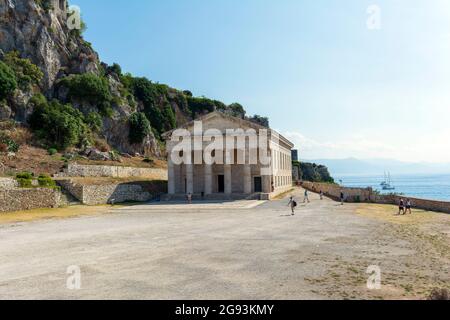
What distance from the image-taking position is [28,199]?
39.2 m

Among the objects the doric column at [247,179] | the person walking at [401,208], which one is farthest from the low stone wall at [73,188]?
the person walking at [401,208]

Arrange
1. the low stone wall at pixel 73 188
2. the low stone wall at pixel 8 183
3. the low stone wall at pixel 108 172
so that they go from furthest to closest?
the low stone wall at pixel 108 172 < the low stone wall at pixel 73 188 < the low stone wall at pixel 8 183

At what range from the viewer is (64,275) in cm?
1312

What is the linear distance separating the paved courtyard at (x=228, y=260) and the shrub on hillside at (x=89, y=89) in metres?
56.7

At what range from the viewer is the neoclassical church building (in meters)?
56.0

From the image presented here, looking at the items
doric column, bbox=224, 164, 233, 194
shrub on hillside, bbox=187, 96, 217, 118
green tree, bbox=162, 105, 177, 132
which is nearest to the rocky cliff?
green tree, bbox=162, 105, 177, 132

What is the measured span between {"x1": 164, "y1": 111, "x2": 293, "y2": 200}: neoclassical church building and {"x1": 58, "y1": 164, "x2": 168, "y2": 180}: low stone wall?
926 cm

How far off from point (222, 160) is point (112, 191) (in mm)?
16600

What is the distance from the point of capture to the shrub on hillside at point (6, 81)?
63.4 metres

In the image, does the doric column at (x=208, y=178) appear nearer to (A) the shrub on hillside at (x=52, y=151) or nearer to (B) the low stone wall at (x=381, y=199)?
(B) the low stone wall at (x=381, y=199)
